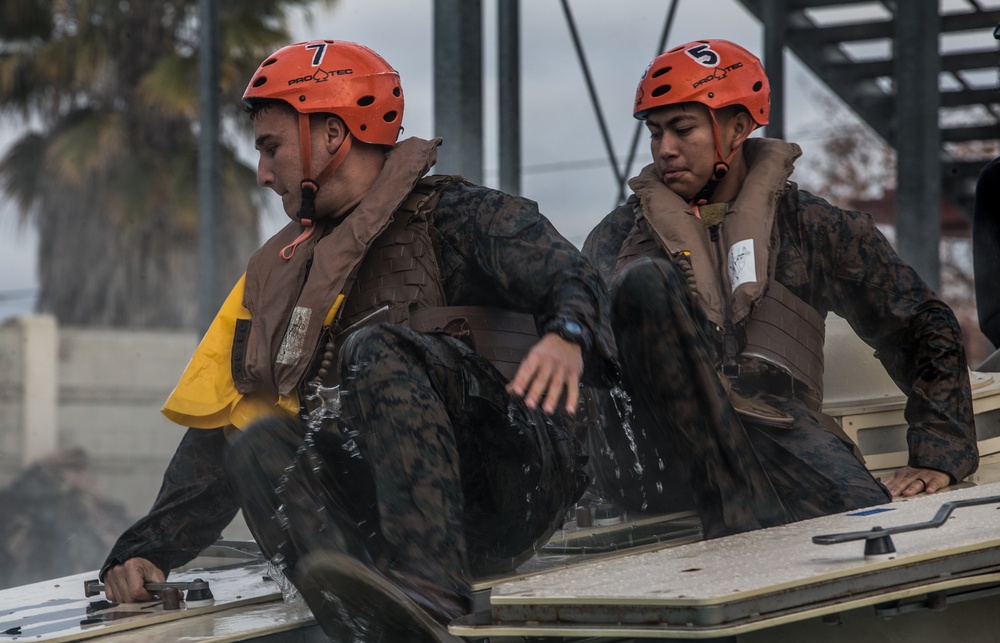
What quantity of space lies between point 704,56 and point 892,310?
2.73 feet

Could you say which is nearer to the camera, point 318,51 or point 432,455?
point 432,455

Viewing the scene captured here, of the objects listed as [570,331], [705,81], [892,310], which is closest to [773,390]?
[892,310]

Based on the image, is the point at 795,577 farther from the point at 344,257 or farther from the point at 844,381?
the point at 844,381

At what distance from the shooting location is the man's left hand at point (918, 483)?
11.7 ft

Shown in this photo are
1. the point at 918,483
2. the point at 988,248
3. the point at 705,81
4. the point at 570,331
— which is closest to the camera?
the point at 570,331

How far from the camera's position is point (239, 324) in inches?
132

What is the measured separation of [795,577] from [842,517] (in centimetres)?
57

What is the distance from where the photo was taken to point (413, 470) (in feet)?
8.98

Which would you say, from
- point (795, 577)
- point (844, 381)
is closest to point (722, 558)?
point (795, 577)

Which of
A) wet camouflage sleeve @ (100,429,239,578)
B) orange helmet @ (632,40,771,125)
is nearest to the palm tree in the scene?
orange helmet @ (632,40,771,125)

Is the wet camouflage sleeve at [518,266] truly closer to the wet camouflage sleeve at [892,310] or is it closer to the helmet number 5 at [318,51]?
the helmet number 5 at [318,51]

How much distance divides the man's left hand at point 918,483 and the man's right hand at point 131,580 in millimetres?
1713

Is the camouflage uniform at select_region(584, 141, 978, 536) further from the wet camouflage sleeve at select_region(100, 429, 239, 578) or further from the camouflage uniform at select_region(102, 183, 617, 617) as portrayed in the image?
the wet camouflage sleeve at select_region(100, 429, 239, 578)

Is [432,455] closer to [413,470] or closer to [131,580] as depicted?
[413,470]
